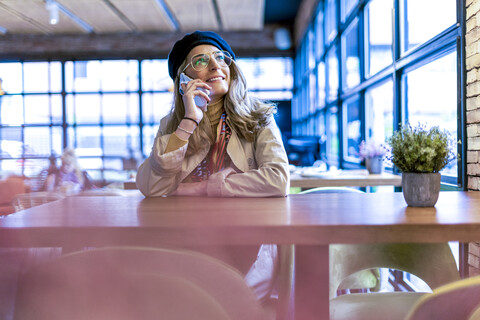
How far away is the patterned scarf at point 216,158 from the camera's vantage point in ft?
5.07

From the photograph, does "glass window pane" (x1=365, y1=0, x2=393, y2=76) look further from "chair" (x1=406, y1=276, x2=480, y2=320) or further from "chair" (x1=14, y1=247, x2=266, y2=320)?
"chair" (x1=14, y1=247, x2=266, y2=320)

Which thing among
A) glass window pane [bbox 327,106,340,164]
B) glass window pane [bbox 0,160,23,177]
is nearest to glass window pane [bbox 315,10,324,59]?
glass window pane [bbox 327,106,340,164]

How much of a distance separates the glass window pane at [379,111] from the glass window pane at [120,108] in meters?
7.05

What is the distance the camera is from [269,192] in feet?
4.43

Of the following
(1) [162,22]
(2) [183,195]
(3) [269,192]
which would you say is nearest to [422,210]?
(3) [269,192]

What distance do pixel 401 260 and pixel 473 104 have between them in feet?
3.02

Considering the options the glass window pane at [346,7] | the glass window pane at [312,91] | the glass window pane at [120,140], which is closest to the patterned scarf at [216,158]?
the glass window pane at [346,7]

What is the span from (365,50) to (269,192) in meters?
3.17

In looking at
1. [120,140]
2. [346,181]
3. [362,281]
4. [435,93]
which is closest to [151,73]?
Result: [120,140]

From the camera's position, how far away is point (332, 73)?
5.69m

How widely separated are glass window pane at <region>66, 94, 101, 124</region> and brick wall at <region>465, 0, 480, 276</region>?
926cm

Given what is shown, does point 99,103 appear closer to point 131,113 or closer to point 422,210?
Result: point 131,113

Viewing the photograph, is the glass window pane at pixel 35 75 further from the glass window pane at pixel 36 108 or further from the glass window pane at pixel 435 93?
the glass window pane at pixel 435 93

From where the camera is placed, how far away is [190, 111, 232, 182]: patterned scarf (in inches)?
60.8
